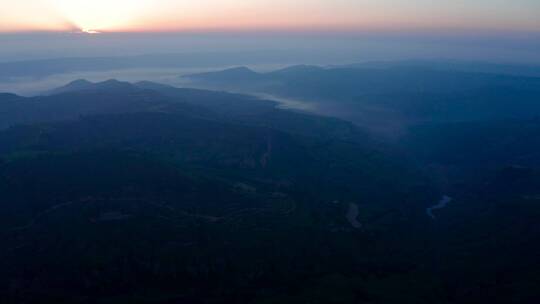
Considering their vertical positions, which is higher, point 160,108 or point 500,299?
point 160,108

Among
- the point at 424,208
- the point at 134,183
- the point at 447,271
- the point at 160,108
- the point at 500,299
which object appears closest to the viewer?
the point at 500,299

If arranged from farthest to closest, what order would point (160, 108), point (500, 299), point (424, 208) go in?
point (160, 108), point (424, 208), point (500, 299)

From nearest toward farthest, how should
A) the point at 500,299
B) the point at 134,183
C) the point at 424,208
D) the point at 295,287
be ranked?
the point at 500,299 < the point at 295,287 < the point at 134,183 < the point at 424,208

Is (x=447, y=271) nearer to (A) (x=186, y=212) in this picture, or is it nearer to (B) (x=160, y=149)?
(A) (x=186, y=212)

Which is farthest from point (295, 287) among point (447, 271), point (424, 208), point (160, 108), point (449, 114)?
point (449, 114)

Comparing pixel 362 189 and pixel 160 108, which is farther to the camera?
pixel 160 108

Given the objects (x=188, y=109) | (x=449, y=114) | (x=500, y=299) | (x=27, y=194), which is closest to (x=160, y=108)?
(x=188, y=109)

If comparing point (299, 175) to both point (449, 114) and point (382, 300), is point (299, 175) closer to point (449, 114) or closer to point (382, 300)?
point (382, 300)

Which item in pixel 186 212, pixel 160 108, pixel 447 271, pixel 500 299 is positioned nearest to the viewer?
pixel 500 299

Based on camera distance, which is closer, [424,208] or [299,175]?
[424,208]
